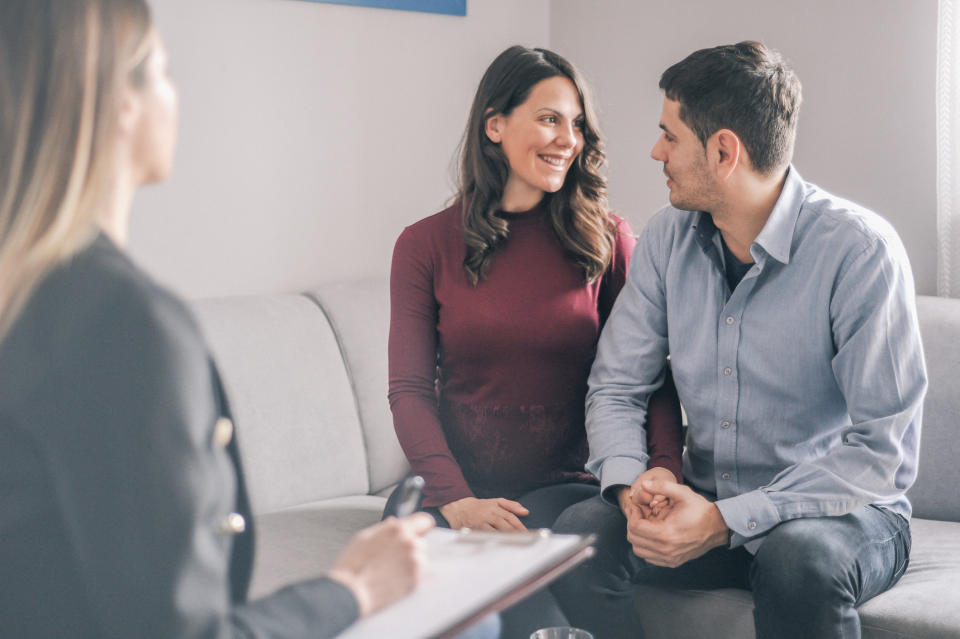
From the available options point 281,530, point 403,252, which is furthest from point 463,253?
point 281,530

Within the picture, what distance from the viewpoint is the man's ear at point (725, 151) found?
1526 mm

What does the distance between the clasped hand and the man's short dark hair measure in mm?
529

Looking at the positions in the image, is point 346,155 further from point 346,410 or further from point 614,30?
point 614,30

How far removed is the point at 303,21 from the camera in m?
2.14

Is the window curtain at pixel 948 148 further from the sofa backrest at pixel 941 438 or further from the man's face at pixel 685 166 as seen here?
the man's face at pixel 685 166

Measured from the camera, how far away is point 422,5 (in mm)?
2391

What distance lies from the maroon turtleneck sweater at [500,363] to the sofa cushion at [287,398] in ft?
0.91

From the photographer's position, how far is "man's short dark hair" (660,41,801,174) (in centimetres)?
152

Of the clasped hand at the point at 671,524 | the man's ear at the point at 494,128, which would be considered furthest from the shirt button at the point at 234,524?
the man's ear at the point at 494,128

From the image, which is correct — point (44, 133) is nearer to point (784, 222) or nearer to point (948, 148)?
point (784, 222)

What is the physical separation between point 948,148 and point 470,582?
1748mm

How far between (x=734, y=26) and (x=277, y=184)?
1156 mm

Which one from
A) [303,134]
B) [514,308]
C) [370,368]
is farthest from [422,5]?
[514,308]

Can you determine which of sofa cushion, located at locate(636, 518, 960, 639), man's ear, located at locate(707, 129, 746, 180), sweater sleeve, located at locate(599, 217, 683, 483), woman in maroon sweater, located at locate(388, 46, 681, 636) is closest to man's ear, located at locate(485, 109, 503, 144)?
woman in maroon sweater, located at locate(388, 46, 681, 636)
